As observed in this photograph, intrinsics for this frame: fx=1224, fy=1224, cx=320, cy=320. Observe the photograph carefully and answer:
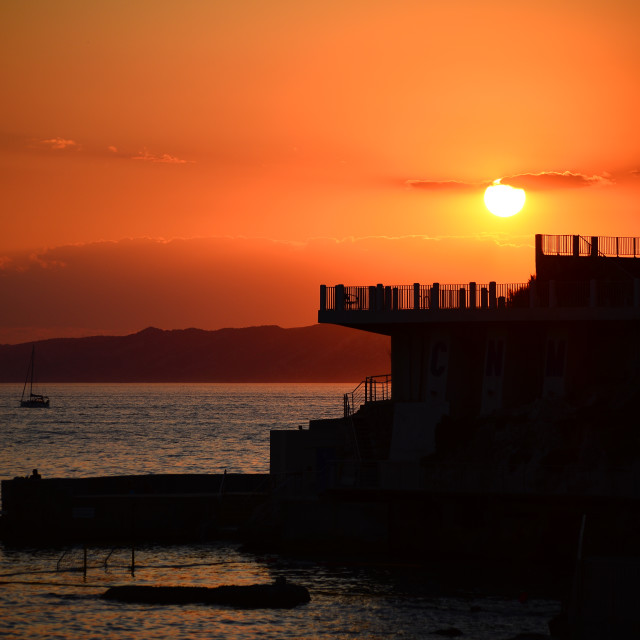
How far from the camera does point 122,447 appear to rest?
16038 cm

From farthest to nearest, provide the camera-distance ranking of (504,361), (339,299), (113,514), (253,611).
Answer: (113,514)
(339,299)
(504,361)
(253,611)

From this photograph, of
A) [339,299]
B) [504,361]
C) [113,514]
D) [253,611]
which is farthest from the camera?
[113,514]

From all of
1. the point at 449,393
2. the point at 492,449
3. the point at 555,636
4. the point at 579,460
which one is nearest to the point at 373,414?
the point at 449,393

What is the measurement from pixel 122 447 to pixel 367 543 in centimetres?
11363

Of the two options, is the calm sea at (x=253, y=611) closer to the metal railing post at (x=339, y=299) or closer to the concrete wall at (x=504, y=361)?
the concrete wall at (x=504, y=361)

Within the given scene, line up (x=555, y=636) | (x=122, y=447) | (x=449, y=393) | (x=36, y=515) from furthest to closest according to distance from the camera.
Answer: (x=122, y=447), (x=36, y=515), (x=449, y=393), (x=555, y=636)

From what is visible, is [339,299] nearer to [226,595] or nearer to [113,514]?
[226,595]

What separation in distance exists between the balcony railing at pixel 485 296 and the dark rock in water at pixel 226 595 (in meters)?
13.5

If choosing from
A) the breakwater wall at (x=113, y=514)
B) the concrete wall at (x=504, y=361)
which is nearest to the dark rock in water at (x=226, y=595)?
the concrete wall at (x=504, y=361)

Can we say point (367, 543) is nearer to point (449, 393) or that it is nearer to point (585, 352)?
point (449, 393)

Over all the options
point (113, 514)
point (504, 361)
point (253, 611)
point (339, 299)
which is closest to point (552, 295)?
point (504, 361)

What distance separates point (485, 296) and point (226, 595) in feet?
56.7

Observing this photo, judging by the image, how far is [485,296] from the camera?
53469 mm

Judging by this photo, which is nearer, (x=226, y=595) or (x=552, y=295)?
(x=226, y=595)
